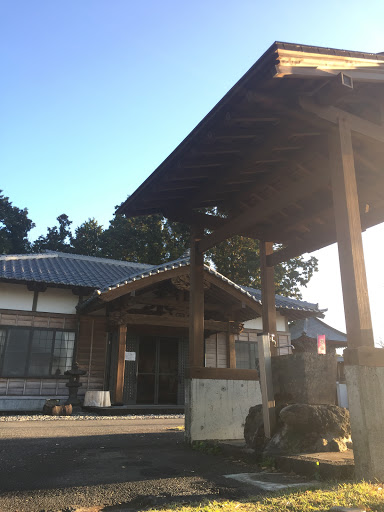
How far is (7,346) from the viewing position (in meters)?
12.6

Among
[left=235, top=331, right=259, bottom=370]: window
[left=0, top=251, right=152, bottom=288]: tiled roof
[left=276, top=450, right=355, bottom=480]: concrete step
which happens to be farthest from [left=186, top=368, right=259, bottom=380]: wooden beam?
[left=235, top=331, right=259, bottom=370]: window

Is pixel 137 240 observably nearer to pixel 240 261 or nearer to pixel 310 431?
pixel 240 261

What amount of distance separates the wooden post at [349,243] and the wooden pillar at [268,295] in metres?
2.55

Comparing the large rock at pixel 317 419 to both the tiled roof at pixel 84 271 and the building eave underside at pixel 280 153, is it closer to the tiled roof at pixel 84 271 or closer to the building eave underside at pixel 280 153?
the building eave underside at pixel 280 153

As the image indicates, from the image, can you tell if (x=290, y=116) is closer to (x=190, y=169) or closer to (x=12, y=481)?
(x=190, y=169)

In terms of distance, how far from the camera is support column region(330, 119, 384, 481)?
136 inches

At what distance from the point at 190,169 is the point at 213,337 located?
34.7 feet

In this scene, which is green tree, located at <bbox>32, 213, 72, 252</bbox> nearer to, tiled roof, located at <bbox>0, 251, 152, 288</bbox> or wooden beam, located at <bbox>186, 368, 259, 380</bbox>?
tiled roof, located at <bbox>0, 251, 152, 288</bbox>

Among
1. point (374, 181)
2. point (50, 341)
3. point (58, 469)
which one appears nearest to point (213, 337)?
point (50, 341)

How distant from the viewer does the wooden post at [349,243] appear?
383 cm

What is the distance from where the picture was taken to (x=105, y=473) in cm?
402

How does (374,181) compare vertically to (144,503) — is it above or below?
above

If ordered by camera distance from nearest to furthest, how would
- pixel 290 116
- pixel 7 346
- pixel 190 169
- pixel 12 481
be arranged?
pixel 12 481 < pixel 290 116 < pixel 190 169 < pixel 7 346

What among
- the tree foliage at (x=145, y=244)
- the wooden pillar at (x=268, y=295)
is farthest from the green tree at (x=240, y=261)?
the wooden pillar at (x=268, y=295)
